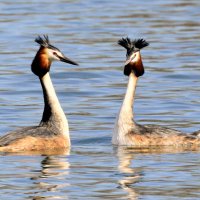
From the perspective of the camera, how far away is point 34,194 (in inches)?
528

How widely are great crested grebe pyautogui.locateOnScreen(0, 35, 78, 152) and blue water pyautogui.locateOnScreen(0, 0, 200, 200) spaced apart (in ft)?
1.01

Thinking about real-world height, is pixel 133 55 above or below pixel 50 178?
above

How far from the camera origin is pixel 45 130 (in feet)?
56.2

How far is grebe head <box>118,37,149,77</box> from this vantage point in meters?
17.9

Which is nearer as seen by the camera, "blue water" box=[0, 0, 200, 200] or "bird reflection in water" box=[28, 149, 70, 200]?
"bird reflection in water" box=[28, 149, 70, 200]

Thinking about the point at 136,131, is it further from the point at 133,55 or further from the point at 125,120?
the point at 133,55

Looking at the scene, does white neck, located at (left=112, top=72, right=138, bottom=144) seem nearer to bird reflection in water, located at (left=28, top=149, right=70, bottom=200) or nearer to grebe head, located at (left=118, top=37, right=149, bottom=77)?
grebe head, located at (left=118, top=37, right=149, bottom=77)

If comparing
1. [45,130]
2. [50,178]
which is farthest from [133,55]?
[50,178]

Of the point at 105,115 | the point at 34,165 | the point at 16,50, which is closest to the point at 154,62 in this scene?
the point at 16,50

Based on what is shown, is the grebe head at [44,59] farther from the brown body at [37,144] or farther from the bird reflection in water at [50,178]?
the bird reflection in water at [50,178]

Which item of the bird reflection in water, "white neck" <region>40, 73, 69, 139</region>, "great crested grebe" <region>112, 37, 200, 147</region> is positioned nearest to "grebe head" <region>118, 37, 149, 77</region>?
"great crested grebe" <region>112, 37, 200, 147</region>

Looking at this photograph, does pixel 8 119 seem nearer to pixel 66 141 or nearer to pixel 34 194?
pixel 66 141

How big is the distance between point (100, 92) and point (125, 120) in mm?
5097

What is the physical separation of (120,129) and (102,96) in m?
4.72
